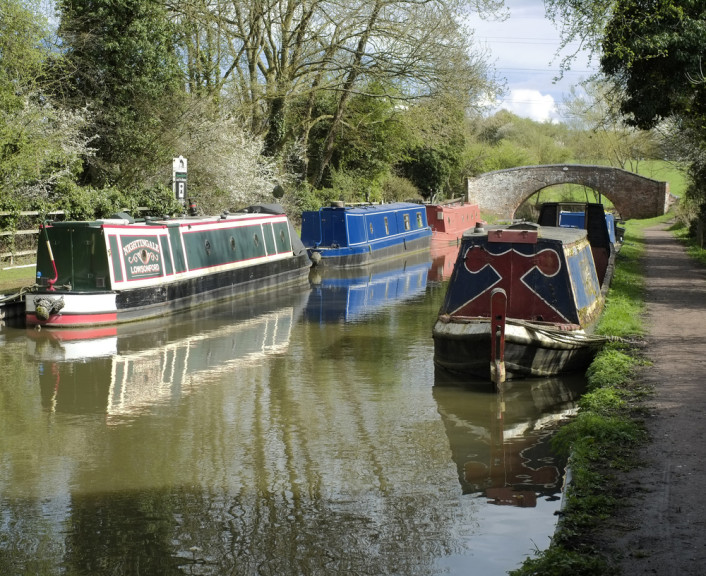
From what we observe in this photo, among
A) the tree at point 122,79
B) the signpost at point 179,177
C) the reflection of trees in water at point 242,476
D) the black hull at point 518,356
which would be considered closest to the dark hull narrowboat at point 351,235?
the tree at point 122,79

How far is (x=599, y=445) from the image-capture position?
22.7ft

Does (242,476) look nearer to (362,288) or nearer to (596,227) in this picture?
(362,288)

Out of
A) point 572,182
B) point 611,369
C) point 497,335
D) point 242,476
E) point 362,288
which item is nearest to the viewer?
point 242,476

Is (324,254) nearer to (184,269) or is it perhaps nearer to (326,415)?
(184,269)

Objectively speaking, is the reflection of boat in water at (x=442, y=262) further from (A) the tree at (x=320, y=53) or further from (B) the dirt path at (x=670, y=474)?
(B) the dirt path at (x=670, y=474)

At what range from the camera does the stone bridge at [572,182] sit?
45.6 meters

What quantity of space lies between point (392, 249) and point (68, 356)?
52.7 feet

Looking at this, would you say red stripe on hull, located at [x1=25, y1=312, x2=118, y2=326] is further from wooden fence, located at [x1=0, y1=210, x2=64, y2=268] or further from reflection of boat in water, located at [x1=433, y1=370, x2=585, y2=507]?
reflection of boat in water, located at [x1=433, y1=370, x2=585, y2=507]

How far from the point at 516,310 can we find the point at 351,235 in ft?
44.0

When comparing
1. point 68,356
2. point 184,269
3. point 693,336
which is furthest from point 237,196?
point 693,336

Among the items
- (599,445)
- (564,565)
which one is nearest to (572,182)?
(599,445)

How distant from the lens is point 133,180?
22.7 m

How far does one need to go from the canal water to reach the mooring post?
0.80ft

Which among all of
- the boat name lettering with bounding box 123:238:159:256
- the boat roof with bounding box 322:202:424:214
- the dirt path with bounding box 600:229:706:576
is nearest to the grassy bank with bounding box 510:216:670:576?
the dirt path with bounding box 600:229:706:576
